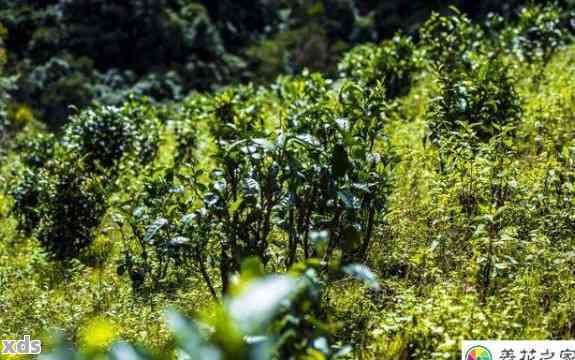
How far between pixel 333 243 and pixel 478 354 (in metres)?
1.28

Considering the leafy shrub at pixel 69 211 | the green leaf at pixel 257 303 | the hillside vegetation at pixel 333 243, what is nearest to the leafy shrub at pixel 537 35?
the hillside vegetation at pixel 333 243

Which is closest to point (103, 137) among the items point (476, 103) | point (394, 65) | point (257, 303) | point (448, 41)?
point (394, 65)

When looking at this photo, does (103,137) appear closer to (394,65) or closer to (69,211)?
(69,211)

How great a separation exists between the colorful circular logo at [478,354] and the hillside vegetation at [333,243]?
8 cm

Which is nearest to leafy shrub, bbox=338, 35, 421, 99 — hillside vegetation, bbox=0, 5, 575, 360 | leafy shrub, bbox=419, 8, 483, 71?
leafy shrub, bbox=419, 8, 483, 71

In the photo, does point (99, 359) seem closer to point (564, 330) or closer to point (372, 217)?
point (564, 330)

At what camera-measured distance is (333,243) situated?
4070 mm

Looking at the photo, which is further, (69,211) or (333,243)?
(69,211)

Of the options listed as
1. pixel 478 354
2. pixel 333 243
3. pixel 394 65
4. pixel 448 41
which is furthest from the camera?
pixel 394 65

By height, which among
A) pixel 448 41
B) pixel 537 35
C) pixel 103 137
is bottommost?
pixel 103 137

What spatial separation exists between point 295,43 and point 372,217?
19.3m

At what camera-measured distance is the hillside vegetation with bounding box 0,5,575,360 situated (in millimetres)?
3070

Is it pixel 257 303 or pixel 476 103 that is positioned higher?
pixel 476 103

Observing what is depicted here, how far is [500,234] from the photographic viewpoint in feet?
12.4
